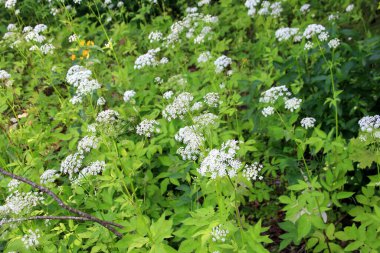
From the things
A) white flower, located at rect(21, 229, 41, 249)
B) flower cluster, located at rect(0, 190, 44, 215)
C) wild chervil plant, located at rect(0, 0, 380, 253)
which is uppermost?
flower cluster, located at rect(0, 190, 44, 215)

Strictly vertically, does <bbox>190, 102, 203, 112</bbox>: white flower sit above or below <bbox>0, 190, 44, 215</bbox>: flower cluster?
below

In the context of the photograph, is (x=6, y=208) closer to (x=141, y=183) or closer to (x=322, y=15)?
(x=141, y=183)

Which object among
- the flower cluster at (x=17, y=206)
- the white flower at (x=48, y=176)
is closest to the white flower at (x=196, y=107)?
the white flower at (x=48, y=176)

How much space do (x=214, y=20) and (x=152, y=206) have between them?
129 inches

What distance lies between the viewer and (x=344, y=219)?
11.4 feet

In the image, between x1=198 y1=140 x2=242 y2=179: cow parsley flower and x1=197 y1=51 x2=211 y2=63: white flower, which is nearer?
x1=198 y1=140 x2=242 y2=179: cow parsley flower

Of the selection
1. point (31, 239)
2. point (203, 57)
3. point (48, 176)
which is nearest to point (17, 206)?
point (31, 239)

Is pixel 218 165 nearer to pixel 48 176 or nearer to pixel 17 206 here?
pixel 17 206

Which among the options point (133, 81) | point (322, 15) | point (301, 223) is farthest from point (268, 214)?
point (322, 15)

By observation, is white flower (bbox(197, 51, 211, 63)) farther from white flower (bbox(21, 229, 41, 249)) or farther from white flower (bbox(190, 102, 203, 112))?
white flower (bbox(21, 229, 41, 249))

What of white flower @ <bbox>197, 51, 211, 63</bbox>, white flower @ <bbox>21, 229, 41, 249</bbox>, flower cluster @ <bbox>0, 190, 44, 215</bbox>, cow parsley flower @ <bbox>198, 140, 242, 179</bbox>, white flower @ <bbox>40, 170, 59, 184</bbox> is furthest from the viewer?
white flower @ <bbox>197, 51, 211, 63</bbox>

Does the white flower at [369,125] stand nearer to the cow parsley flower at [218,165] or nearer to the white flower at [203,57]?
the cow parsley flower at [218,165]

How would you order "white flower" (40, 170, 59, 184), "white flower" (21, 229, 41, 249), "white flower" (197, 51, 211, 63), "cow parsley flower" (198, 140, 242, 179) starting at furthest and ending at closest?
"white flower" (197, 51, 211, 63) → "white flower" (40, 170, 59, 184) → "white flower" (21, 229, 41, 249) → "cow parsley flower" (198, 140, 242, 179)

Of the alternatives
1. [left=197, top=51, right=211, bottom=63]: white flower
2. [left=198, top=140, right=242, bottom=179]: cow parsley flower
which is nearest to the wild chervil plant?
[left=198, top=140, right=242, bottom=179]: cow parsley flower
